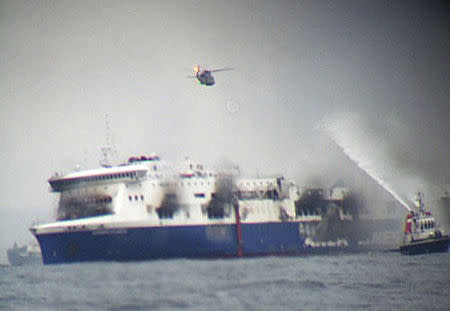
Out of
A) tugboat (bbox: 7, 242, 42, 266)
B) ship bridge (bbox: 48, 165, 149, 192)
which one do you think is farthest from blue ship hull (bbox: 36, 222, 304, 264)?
tugboat (bbox: 7, 242, 42, 266)

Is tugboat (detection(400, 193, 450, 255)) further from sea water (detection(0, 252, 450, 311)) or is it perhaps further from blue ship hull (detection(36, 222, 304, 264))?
blue ship hull (detection(36, 222, 304, 264))

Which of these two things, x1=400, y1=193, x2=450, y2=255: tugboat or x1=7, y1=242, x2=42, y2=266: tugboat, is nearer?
x1=400, y1=193, x2=450, y2=255: tugboat

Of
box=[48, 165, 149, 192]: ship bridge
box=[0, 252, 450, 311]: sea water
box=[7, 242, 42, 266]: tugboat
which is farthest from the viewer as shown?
box=[7, 242, 42, 266]: tugboat

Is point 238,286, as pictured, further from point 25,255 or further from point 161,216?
point 25,255

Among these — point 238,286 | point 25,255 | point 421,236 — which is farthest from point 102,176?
point 25,255

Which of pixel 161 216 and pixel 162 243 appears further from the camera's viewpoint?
pixel 161 216

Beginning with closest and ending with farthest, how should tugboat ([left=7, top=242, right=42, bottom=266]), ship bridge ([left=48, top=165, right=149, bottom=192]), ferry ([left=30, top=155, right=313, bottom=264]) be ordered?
ferry ([left=30, top=155, right=313, bottom=264]), ship bridge ([left=48, top=165, right=149, bottom=192]), tugboat ([left=7, top=242, right=42, bottom=266])

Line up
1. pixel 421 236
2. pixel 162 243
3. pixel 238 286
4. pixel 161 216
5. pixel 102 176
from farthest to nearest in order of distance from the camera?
1. pixel 102 176
2. pixel 161 216
3. pixel 162 243
4. pixel 421 236
5. pixel 238 286

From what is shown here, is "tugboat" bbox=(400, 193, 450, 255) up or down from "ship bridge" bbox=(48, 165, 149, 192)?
down
